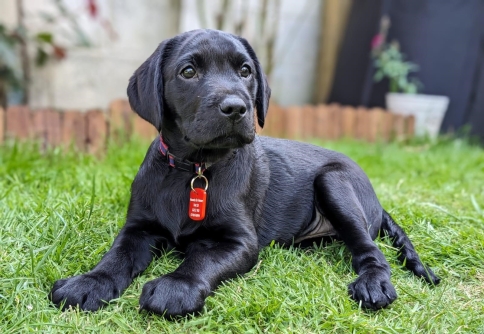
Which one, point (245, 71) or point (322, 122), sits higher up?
point (245, 71)

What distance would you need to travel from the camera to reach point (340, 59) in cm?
886

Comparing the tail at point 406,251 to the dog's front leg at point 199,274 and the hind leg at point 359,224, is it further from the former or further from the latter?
the dog's front leg at point 199,274

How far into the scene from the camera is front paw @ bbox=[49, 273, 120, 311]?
7.34 feet

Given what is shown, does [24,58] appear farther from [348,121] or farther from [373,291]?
[373,291]

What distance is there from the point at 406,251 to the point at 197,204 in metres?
1.11

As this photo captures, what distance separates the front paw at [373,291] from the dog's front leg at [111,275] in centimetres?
96

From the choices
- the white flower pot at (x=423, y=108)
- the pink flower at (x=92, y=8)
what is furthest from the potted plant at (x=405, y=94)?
the pink flower at (x=92, y=8)

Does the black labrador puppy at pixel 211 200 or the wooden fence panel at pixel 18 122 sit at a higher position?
the black labrador puppy at pixel 211 200

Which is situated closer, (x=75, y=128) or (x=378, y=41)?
(x=75, y=128)

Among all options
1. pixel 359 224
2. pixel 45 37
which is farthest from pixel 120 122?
pixel 359 224

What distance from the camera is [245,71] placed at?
285 cm

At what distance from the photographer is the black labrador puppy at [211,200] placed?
7.86ft

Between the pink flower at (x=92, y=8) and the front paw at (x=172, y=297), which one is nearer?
the front paw at (x=172, y=297)

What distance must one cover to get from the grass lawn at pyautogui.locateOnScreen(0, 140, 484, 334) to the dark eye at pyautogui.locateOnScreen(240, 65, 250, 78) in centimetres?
90
